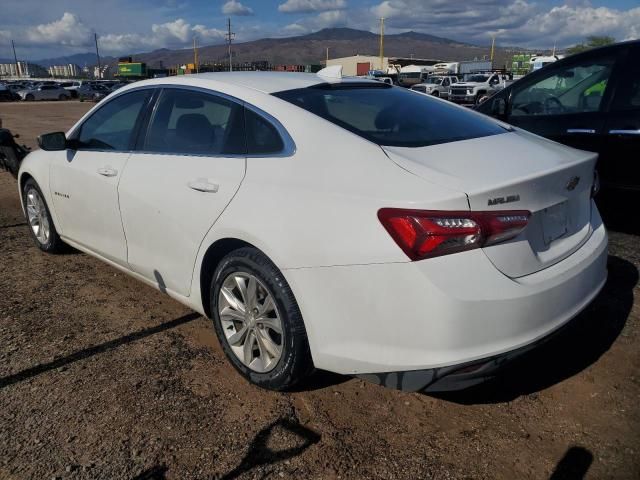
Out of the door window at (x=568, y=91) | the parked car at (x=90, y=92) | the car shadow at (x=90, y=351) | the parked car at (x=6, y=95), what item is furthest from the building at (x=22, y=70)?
the car shadow at (x=90, y=351)

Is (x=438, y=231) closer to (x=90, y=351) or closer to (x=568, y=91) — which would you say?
(x=90, y=351)

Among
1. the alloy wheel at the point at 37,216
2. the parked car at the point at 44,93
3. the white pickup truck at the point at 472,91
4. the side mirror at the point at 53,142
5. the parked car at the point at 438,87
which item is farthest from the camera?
the parked car at the point at 44,93

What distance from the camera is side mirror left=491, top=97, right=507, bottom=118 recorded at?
17.2 ft

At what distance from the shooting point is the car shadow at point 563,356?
2.71m

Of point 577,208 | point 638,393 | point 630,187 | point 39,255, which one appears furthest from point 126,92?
point 630,187

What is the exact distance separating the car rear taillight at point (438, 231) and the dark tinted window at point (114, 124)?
2.20 metres

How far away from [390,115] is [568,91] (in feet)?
9.46

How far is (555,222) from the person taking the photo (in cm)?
244

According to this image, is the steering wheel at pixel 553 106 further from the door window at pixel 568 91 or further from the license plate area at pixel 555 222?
the license plate area at pixel 555 222

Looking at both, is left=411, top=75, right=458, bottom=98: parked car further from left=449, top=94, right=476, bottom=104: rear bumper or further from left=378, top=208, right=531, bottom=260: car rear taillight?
left=378, top=208, right=531, bottom=260: car rear taillight

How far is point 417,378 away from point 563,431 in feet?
2.76

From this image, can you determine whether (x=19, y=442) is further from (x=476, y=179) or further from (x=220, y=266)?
(x=476, y=179)

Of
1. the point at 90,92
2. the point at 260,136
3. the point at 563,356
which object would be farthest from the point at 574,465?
the point at 90,92

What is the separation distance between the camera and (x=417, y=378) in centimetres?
217
